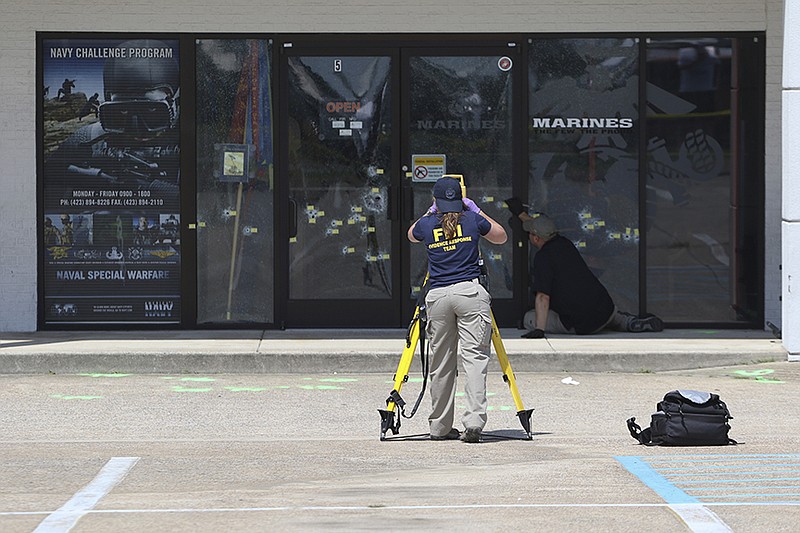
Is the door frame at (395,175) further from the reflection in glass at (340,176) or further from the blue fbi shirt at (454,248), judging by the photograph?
the blue fbi shirt at (454,248)

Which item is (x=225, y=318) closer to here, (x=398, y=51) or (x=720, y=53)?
(x=398, y=51)

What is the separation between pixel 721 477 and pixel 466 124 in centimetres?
753

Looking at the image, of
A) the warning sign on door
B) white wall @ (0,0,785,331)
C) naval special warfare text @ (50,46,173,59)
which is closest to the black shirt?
the warning sign on door

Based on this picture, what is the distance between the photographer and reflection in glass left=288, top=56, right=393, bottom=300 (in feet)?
51.3

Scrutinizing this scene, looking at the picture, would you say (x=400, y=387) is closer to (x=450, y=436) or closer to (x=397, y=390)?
(x=397, y=390)

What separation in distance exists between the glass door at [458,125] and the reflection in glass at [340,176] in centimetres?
28

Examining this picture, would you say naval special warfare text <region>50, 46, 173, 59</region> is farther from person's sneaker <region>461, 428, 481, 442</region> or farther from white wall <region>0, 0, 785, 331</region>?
person's sneaker <region>461, 428, 481, 442</region>

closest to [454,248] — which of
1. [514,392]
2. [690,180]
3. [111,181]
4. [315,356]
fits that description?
[514,392]

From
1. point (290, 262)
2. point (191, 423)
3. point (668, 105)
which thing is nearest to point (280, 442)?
point (191, 423)

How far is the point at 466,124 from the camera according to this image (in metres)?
15.7

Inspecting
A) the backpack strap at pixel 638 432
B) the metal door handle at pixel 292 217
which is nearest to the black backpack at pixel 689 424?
the backpack strap at pixel 638 432

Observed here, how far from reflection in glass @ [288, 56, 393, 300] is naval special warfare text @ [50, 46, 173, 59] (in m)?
1.44

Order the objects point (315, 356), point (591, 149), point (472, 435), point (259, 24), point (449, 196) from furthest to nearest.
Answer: point (591, 149) → point (259, 24) → point (315, 356) → point (449, 196) → point (472, 435)

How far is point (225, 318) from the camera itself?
15781 mm
